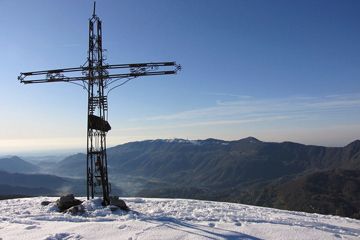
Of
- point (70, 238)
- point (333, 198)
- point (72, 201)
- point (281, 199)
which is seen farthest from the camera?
point (281, 199)

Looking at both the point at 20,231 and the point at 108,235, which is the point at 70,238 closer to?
the point at 108,235

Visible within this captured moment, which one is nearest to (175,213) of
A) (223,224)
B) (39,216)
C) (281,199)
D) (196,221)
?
(196,221)

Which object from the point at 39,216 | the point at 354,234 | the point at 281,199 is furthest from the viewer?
the point at 281,199

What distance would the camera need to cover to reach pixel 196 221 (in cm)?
1466

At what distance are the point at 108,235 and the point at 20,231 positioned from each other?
4682 millimetres

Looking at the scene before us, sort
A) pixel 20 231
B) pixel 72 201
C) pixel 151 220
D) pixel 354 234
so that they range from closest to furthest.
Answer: pixel 20 231 → pixel 354 234 → pixel 151 220 → pixel 72 201

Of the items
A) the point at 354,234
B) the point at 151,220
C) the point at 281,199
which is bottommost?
the point at 281,199

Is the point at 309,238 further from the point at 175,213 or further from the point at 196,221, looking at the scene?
the point at 175,213

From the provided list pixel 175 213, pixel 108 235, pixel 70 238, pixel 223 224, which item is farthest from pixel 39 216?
pixel 223 224

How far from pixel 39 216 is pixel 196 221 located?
420 inches

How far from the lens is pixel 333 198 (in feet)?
580

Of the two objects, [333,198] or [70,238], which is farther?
[333,198]

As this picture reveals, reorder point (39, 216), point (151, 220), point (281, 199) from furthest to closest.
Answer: point (281, 199), point (39, 216), point (151, 220)

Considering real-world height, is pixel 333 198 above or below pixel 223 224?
below
